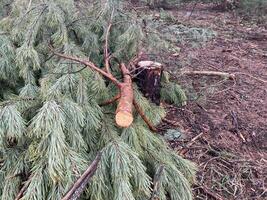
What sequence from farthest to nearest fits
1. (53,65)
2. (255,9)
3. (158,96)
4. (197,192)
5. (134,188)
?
(255,9) < (158,96) < (53,65) < (197,192) < (134,188)

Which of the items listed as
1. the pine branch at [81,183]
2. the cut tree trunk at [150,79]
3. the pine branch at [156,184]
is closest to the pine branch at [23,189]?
the pine branch at [81,183]

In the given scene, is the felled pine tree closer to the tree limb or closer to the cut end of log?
the cut end of log

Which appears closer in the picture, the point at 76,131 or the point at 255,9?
the point at 76,131

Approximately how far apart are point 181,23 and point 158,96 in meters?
3.54

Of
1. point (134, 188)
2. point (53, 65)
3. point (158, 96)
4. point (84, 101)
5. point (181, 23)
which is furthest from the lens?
point (181, 23)

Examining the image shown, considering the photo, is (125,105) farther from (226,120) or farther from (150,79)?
(226,120)

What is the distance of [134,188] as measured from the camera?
2.21 metres

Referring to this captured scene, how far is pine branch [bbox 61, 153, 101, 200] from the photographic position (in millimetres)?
1967

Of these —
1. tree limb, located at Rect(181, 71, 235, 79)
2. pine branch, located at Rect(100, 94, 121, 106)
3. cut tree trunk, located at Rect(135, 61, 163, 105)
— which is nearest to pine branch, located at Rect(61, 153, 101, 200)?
pine branch, located at Rect(100, 94, 121, 106)

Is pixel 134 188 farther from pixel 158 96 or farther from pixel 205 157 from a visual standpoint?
pixel 158 96

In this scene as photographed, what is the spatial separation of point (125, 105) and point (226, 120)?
4.72ft

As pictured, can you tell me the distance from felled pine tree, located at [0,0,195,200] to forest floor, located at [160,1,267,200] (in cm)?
35

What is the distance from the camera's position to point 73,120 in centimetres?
224

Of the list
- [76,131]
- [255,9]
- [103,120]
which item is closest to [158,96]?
[103,120]
